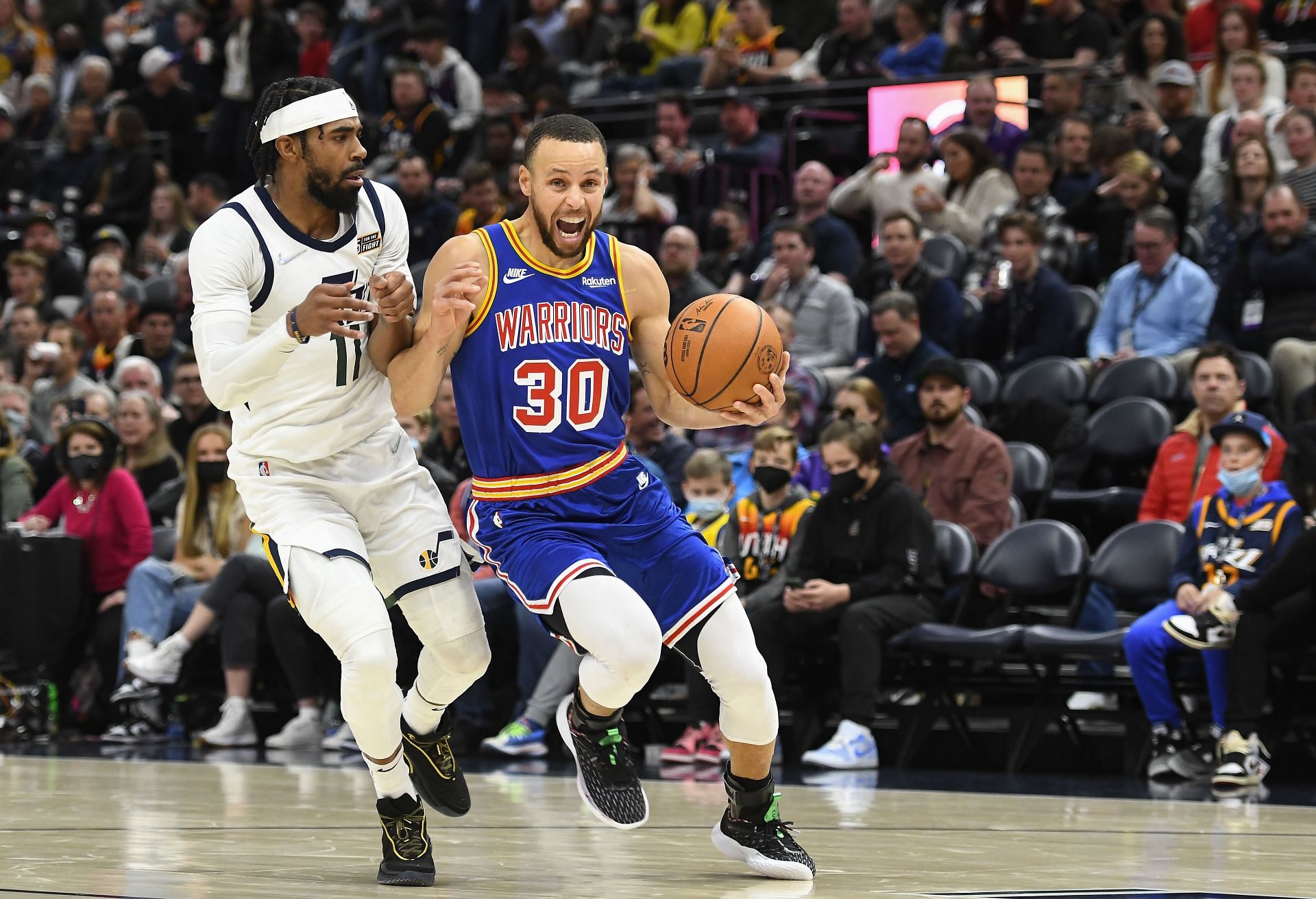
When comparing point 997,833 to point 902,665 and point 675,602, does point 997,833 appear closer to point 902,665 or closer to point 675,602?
point 675,602

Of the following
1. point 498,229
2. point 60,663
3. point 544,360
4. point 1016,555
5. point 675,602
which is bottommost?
point 60,663

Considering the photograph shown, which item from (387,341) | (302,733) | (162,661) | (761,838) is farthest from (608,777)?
(162,661)

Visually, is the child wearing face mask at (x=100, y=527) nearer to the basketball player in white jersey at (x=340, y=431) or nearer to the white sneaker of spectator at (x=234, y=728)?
the white sneaker of spectator at (x=234, y=728)

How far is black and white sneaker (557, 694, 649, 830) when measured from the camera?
16.0ft

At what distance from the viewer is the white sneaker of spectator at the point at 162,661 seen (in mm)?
9586

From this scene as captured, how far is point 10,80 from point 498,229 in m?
16.0

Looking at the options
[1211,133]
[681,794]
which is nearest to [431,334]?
[681,794]

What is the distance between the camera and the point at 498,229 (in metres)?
4.99

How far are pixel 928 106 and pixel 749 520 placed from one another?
527cm

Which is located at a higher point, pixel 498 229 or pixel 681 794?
pixel 498 229

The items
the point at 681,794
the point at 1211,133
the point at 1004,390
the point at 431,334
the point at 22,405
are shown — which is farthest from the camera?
the point at 22,405

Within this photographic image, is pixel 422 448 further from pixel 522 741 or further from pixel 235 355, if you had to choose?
pixel 235 355

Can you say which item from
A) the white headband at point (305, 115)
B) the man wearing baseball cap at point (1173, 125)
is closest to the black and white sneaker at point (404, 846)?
the white headband at point (305, 115)

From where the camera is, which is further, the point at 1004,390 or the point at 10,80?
the point at 10,80
